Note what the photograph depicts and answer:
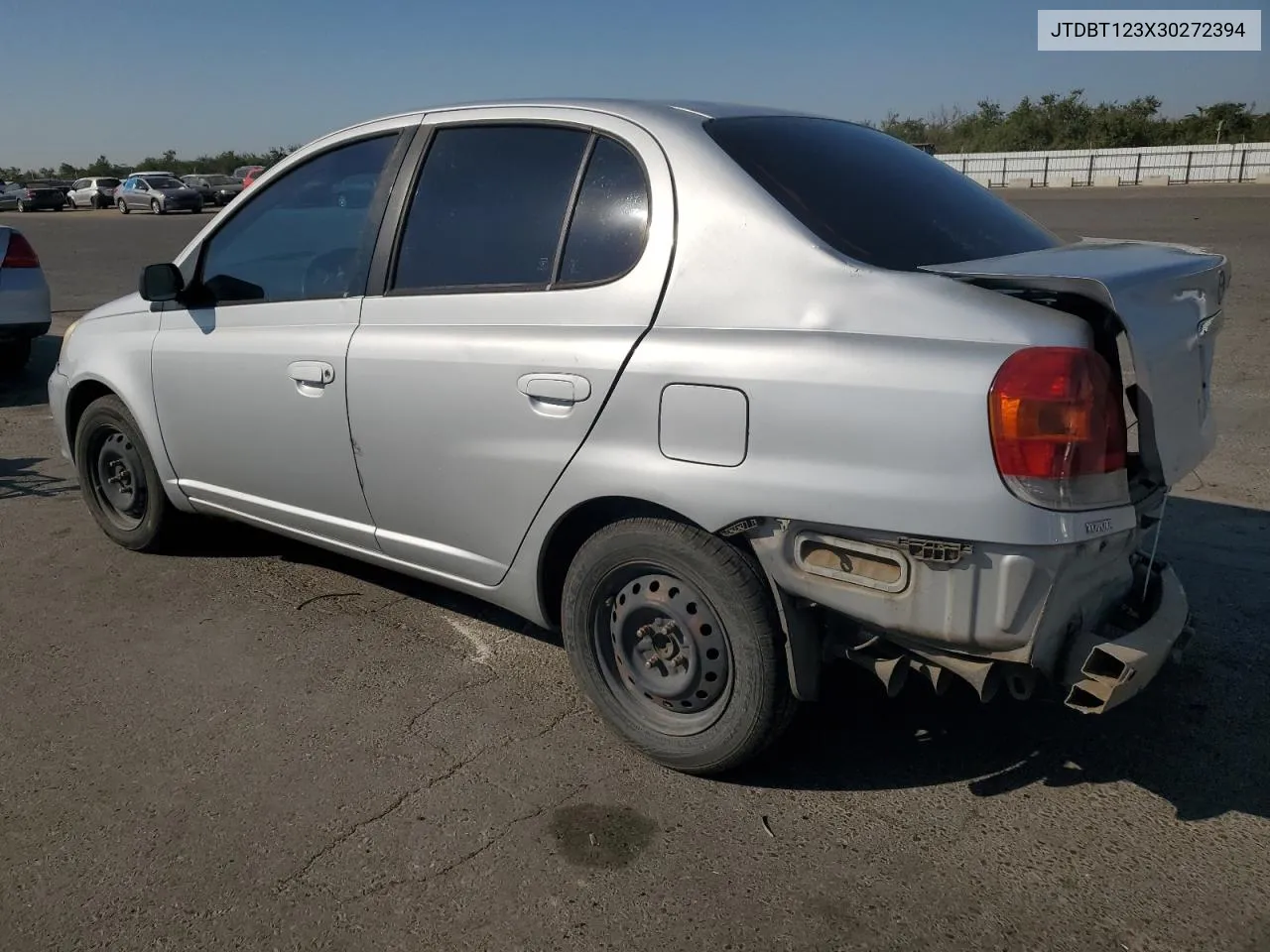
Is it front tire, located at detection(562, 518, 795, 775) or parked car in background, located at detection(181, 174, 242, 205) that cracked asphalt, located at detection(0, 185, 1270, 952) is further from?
parked car in background, located at detection(181, 174, 242, 205)

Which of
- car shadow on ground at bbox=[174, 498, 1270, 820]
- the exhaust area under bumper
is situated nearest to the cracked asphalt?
car shadow on ground at bbox=[174, 498, 1270, 820]

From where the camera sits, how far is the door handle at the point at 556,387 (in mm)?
3042

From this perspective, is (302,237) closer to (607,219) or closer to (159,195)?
(607,219)

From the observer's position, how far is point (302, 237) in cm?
414

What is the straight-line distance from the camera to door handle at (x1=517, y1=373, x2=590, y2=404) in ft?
9.98

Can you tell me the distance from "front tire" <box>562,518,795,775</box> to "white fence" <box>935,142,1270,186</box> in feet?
122

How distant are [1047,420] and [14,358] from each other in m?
9.96

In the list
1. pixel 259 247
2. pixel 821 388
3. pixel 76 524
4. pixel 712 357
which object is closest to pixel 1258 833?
pixel 821 388

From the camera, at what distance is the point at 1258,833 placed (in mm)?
2811

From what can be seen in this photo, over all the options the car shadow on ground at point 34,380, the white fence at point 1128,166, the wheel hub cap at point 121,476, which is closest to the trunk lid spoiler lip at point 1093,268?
the wheel hub cap at point 121,476

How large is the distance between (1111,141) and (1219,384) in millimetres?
52553

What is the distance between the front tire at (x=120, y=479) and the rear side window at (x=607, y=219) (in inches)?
99.5

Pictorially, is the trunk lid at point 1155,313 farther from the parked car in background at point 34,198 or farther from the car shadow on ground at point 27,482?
the parked car in background at point 34,198

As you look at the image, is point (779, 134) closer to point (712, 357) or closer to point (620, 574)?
point (712, 357)
